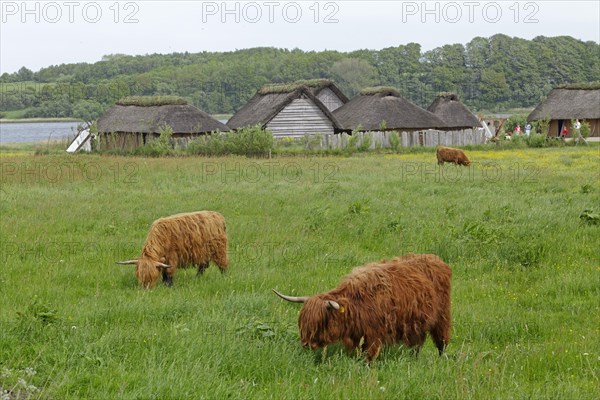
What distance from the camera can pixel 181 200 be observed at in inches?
661

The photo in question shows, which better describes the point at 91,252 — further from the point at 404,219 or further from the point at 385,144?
the point at 385,144

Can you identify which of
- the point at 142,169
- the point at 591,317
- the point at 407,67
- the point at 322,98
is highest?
the point at 407,67

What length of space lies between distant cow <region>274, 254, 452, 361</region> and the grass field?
0.62ft

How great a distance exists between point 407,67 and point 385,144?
50.1 meters

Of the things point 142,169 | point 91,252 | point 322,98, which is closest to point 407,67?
point 322,98

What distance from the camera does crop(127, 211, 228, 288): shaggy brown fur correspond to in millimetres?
9720

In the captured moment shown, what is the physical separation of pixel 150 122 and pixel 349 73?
158 ft

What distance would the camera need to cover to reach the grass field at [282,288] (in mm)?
5496

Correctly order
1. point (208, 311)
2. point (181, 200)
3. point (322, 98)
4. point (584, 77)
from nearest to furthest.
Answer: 1. point (208, 311)
2. point (181, 200)
3. point (322, 98)
4. point (584, 77)

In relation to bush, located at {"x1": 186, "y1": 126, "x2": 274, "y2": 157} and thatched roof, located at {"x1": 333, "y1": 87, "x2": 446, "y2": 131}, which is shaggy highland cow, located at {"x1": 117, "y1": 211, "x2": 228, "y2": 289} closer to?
bush, located at {"x1": 186, "y1": 126, "x2": 274, "y2": 157}

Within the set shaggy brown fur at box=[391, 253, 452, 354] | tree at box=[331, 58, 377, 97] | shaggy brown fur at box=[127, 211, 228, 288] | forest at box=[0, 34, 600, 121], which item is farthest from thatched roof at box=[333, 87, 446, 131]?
shaggy brown fur at box=[391, 253, 452, 354]

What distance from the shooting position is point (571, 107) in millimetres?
56000

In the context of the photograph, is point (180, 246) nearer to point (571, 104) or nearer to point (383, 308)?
point (383, 308)


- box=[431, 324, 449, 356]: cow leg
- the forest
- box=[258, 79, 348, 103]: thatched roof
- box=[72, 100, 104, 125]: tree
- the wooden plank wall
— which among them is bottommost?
box=[431, 324, 449, 356]: cow leg
